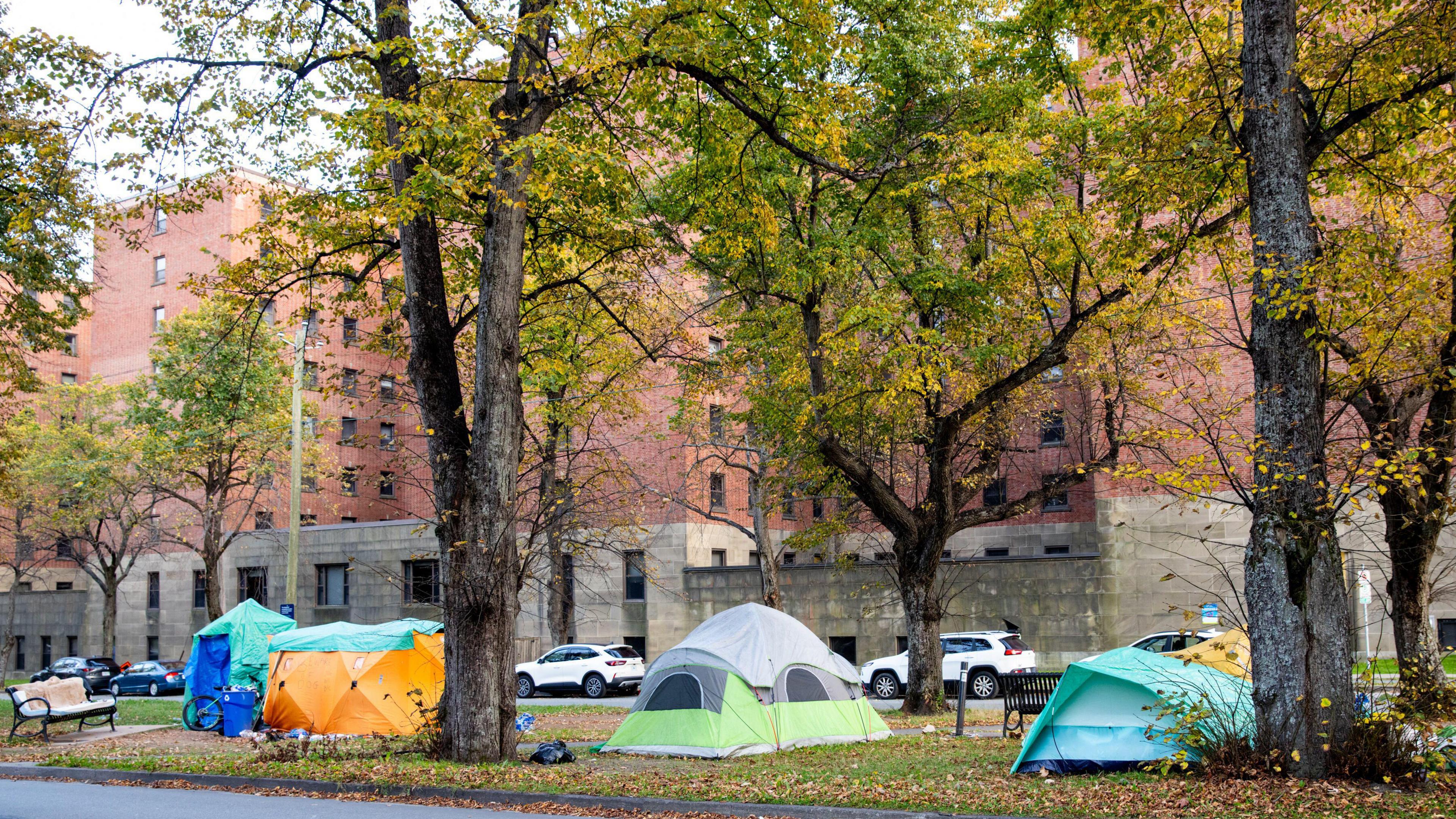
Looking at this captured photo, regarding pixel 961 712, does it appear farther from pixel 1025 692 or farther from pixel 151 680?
pixel 151 680

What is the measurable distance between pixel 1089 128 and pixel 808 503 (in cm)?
2616

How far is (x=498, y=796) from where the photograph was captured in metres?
10.4

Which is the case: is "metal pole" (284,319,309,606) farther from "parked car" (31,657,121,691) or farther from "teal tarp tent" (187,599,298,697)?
"parked car" (31,657,121,691)

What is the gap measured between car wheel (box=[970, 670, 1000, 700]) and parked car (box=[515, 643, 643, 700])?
31.5ft

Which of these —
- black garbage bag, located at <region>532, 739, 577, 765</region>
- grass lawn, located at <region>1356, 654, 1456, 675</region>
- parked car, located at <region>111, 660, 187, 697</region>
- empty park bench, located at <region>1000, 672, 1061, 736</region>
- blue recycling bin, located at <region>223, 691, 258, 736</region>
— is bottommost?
parked car, located at <region>111, 660, 187, 697</region>

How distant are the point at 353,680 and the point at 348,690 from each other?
19cm

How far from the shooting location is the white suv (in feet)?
86.5

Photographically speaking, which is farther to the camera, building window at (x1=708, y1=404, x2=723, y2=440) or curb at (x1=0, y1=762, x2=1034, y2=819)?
building window at (x1=708, y1=404, x2=723, y2=440)

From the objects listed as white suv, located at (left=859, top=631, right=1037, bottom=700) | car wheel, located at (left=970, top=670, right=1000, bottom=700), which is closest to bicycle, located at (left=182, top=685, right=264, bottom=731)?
white suv, located at (left=859, top=631, right=1037, bottom=700)

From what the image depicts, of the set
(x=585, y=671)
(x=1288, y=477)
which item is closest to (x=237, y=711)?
(x=585, y=671)

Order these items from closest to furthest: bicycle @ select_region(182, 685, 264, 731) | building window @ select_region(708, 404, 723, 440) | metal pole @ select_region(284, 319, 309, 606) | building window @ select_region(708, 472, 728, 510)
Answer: bicycle @ select_region(182, 685, 264, 731)
metal pole @ select_region(284, 319, 309, 606)
building window @ select_region(708, 404, 723, 440)
building window @ select_region(708, 472, 728, 510)

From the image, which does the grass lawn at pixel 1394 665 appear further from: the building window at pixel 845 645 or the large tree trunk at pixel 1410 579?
the building window at pixel 845 645

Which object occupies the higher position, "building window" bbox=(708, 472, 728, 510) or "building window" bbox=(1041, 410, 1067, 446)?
"building window" bbox=(1041, 410, 1067, 446)

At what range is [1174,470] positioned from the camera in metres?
10.1
